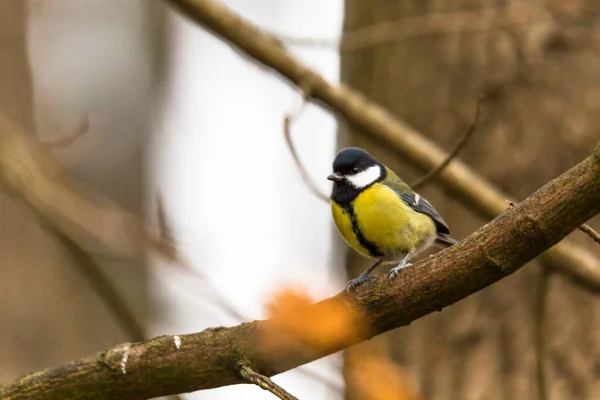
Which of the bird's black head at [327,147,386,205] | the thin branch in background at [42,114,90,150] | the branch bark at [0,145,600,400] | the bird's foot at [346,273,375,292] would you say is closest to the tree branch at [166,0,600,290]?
the bird's black head at [327,147,386,205]

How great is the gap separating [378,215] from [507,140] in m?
0.70

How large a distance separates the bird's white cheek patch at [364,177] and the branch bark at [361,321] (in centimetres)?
78

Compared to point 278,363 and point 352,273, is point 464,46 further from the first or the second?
point 278,363

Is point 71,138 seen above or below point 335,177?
above

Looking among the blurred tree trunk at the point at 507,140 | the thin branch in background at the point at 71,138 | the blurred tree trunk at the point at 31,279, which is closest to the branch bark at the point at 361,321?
the blurred tree trunk at the point at 507,140

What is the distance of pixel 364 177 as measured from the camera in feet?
8.34

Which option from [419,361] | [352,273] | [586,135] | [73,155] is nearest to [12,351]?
[73,155]

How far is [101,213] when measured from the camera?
308 cm

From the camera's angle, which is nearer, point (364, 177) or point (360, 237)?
point (360, 237)

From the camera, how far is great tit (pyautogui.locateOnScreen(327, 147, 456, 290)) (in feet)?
7.80

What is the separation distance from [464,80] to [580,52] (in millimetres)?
405

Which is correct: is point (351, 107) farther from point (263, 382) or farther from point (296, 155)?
point (263, 382)

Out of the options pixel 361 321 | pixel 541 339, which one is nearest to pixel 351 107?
pixel 541 339

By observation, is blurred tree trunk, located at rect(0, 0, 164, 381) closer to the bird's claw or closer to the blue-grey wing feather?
the blue-grey wing feather
